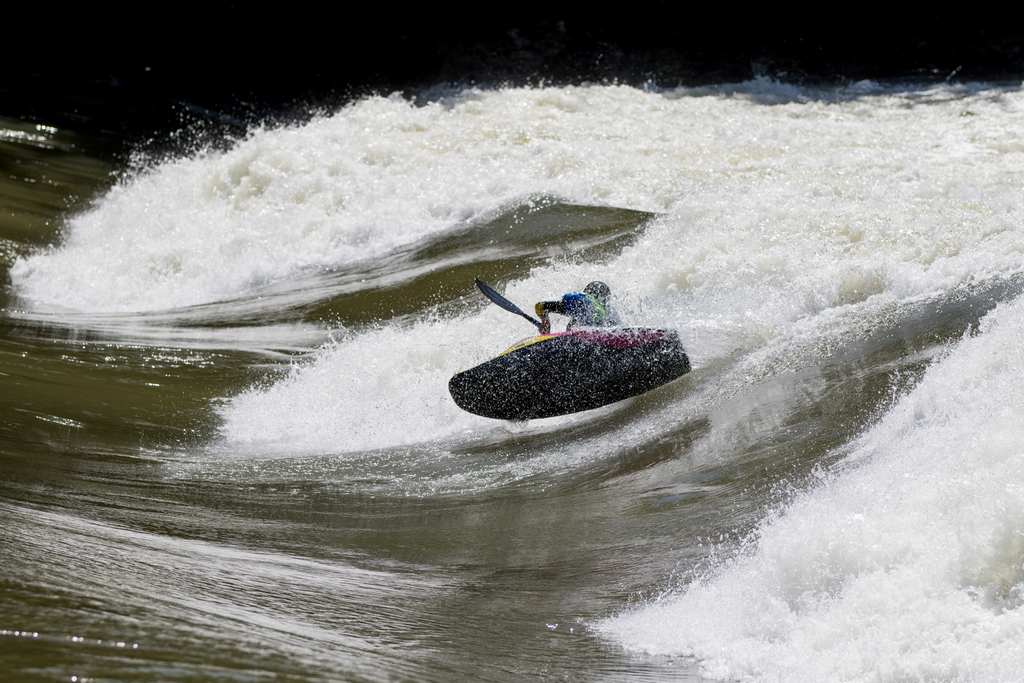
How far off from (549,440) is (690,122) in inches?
308

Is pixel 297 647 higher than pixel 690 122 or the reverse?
the reverse

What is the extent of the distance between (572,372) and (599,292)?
66 cm

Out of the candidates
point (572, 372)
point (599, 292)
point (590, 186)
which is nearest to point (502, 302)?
point (599, 292)

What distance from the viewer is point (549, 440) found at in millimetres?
7117

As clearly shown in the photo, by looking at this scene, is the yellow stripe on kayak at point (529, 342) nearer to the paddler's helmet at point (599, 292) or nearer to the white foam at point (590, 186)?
the paddler's helmet at point (599, 292)

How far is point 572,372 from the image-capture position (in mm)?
7316

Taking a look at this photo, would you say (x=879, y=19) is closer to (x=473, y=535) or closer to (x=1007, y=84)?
(x=1007, y=84)

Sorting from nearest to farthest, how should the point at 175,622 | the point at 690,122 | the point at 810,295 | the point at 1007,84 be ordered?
the point at 175,622, the point at 810,295, the point at 690,122, the point at 1007,84

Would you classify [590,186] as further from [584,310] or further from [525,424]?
[525,424]

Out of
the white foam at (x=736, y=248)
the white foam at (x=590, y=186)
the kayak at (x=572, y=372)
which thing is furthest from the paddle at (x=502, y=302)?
the white foam at (x=590, y=186)

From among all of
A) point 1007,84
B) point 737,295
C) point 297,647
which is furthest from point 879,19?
point 297,647

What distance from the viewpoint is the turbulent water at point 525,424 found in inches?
176

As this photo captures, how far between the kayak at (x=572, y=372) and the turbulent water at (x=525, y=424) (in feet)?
0.43

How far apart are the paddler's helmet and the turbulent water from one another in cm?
63
